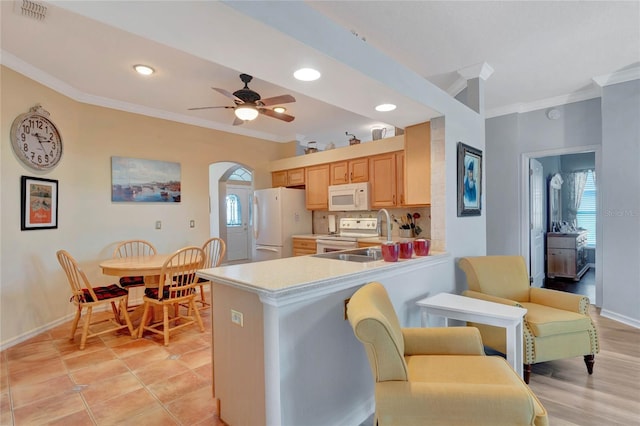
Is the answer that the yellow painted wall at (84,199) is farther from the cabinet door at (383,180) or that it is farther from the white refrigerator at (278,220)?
the cabinet door at (383,180)

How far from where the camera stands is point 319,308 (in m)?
1.72

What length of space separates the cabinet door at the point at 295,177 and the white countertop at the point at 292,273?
333cm

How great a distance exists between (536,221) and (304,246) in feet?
11.9

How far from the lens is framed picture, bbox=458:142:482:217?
3.13 m

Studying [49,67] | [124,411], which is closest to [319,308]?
[124,411]

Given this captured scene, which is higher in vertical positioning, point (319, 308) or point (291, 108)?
point (291, 108)

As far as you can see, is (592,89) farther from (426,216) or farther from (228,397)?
(228,397)

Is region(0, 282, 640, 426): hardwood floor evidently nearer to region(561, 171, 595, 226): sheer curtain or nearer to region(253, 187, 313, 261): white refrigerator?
region(253, 187, 313, 261): white refrigerator

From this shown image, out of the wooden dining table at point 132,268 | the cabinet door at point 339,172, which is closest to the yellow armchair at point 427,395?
the wooden dining table at point 132,268

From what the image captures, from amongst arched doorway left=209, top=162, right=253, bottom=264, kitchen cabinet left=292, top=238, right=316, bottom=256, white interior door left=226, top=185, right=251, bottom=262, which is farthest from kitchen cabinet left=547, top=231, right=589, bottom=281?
white interior door left=226, top=185, right=251, bottom=262

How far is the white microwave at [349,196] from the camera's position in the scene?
15.4ft

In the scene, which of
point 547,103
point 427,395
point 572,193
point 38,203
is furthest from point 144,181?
point 572,193

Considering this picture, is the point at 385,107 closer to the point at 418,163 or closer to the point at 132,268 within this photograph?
the point at 418,163

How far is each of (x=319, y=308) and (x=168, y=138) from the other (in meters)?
3.95
